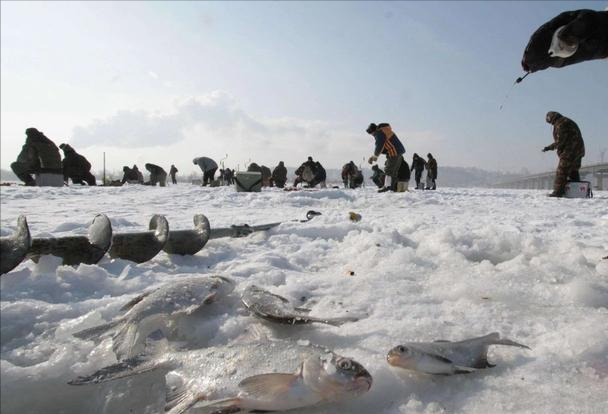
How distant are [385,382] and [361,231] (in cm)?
296

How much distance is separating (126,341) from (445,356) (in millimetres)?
1306

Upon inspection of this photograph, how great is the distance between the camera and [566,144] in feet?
30.7

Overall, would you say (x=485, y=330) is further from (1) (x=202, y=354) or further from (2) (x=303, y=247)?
(2) (x=303, y=247)

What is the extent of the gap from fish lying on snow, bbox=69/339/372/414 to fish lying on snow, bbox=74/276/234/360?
0.26m

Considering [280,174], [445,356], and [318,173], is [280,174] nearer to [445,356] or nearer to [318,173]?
[318,173]

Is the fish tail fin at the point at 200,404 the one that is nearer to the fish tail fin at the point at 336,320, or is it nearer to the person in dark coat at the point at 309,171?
the fish tail fin at the point at 336,320

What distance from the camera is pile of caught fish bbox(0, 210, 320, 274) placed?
216 cm

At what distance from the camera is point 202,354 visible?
1.51 m

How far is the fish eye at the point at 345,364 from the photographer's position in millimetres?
1269

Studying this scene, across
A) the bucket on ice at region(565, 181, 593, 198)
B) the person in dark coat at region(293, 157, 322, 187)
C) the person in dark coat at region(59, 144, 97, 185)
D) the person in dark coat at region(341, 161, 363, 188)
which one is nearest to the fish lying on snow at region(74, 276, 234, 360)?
the bucket on ice at region(565, 181, 593, 198)

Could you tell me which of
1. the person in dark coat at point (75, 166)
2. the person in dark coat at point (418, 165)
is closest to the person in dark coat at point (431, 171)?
the person in dark coat at point (418, 165)

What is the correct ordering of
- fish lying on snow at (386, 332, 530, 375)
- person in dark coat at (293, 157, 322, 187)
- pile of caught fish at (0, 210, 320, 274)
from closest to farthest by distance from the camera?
fish lying on snow at (386, 332, 530, 375), pile of caught fish at (0, 210, 320, 274), person in dark coat at (293, 157, 322, 187)

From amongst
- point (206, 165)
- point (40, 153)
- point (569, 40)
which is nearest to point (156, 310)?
point (569, 40)

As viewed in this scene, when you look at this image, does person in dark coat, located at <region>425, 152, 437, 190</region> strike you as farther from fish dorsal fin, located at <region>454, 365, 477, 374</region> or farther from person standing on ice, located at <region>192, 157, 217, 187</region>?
fish dorsal fin, located at <region>454, 365, 477, 374</region>
